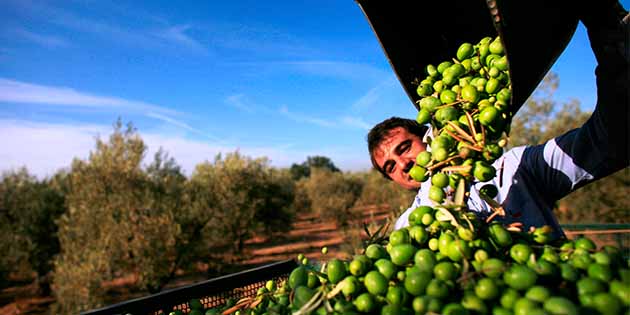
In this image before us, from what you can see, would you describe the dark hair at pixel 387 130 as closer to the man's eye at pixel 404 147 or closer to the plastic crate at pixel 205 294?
the man's eye at pixel 404 147

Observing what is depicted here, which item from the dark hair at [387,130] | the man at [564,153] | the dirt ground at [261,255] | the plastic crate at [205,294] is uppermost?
the dark hair at [387,130]

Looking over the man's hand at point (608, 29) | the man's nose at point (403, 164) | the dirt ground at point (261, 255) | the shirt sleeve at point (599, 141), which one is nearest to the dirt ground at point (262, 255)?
the dirt ground at point (261, 255)

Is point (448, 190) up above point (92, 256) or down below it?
above

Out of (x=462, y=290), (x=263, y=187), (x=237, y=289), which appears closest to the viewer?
(x=462, y=290)

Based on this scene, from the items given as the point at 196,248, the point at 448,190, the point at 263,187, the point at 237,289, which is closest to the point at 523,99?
the point at 448,190

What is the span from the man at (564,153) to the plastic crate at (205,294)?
127cm

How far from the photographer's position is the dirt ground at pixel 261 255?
13822mm

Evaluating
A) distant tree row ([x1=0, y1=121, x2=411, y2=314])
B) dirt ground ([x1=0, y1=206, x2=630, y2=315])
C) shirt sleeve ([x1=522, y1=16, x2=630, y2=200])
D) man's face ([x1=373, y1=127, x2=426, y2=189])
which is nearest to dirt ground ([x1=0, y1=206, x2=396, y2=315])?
dirt ground ([x1=0, y1=206, x2=630, y2=315])

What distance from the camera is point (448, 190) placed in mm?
1550

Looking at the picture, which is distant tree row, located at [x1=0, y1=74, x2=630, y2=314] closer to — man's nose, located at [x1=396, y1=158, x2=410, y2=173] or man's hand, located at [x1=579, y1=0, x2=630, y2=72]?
man's nose, located at [x1=396, y1=158, x2=410, y2=173]

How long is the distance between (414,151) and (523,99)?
1476 millimetres

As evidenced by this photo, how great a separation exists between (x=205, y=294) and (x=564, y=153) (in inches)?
105

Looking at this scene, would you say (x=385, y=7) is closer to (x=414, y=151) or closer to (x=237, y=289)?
(x=414, y=151)

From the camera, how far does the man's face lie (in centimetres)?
303
